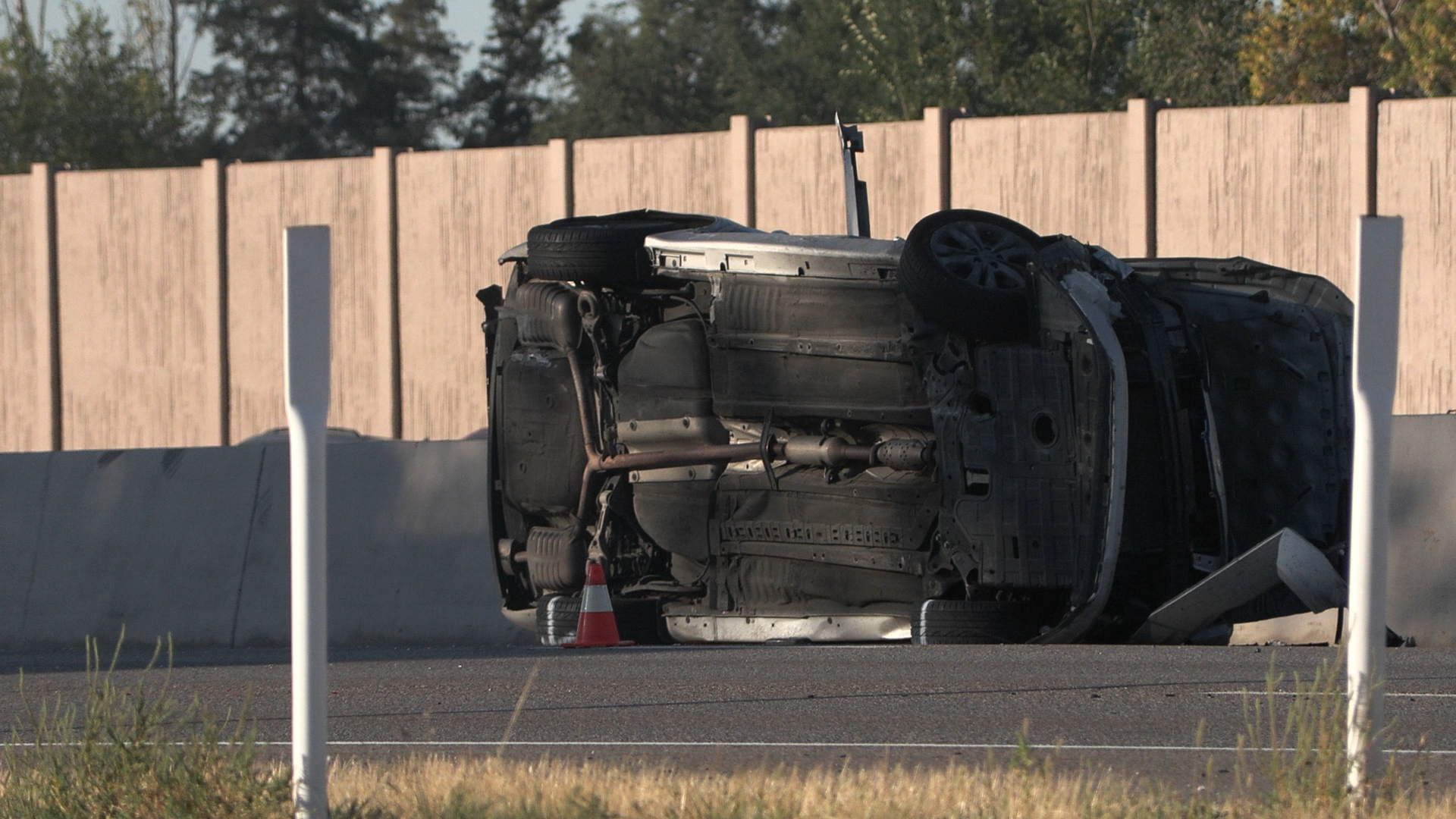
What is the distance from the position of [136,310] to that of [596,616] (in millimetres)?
24179

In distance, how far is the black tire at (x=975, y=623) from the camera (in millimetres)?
10711

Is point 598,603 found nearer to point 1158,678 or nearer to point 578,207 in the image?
point 1158,678

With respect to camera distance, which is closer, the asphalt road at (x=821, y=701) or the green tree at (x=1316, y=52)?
the asphalt road at (x=821, y=701)

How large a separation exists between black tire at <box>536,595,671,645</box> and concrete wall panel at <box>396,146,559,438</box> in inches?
762

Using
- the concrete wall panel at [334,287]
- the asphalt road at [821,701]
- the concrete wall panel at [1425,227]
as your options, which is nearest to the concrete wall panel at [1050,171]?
the concrete wall panel at [1425,227]

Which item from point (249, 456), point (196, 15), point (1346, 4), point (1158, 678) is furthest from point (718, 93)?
point (1158, 678)

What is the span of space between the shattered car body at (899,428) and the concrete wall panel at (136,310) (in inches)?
883

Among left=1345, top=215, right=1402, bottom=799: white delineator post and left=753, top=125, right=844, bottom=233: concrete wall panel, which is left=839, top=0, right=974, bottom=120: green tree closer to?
left=753, top=125, right=844, bottom=233: concrete wall panel

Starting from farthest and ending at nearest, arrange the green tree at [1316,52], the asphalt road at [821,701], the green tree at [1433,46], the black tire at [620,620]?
the green tree at [1316,52] → the green tree at [1433,46] → the black tire at [620,620] → the asphalt road at [821,701]

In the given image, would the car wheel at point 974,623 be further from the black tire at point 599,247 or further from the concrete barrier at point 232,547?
the concrete barrier at point 232,547

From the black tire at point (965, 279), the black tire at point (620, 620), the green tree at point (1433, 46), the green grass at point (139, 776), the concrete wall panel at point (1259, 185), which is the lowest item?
the black tire at point (620, 620)

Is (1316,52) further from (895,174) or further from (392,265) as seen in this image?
(392,265)

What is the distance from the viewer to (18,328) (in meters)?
34.8

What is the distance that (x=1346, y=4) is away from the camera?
40.0 m
